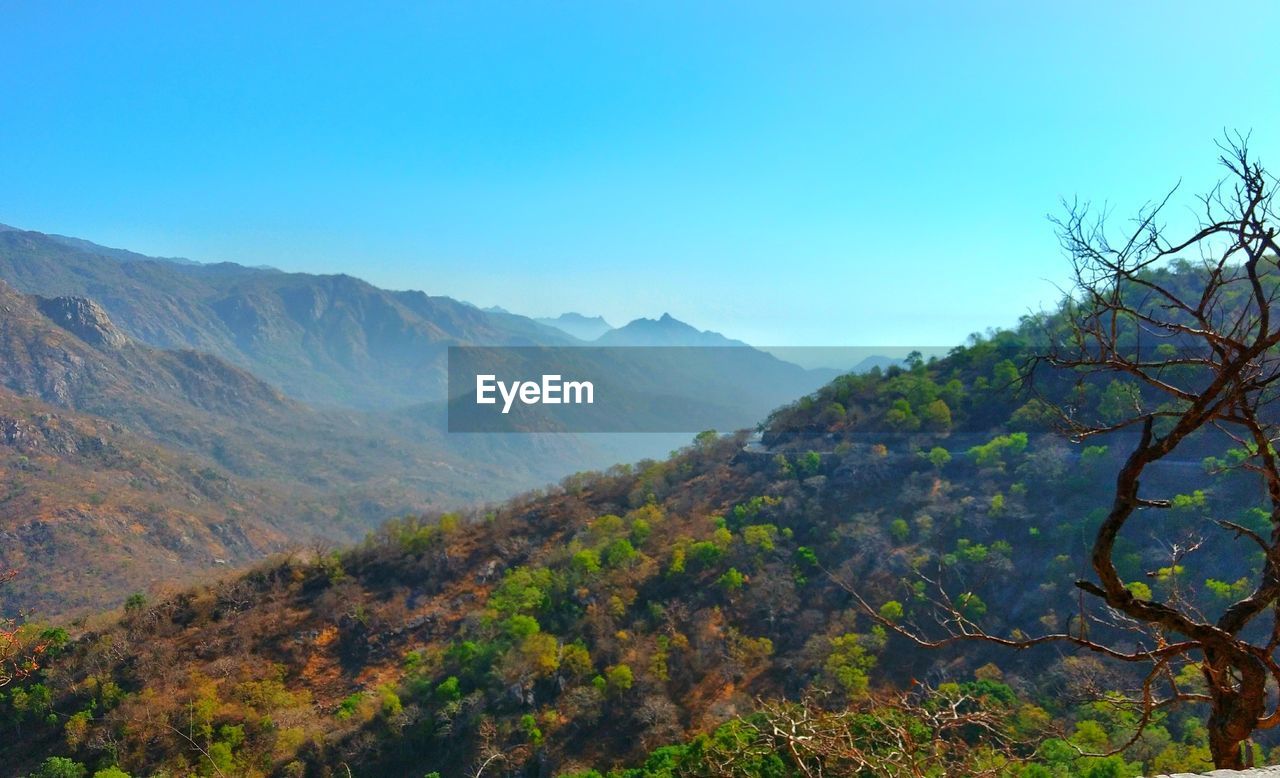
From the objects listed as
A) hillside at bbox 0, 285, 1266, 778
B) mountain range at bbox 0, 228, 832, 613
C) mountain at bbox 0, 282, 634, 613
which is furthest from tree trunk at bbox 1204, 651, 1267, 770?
mountain at bbox 0, 282, 634, 613

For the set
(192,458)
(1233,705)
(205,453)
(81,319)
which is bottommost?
(205,453)

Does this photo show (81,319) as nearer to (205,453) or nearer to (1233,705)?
(205,453)

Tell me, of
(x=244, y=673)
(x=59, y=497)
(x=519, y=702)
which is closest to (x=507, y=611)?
(x=519, y=702)

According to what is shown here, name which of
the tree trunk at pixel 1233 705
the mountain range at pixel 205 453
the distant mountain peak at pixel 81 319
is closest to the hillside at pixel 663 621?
the mountain range at pixel 205 453

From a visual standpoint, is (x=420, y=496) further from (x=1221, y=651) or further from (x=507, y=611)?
(x=1221, y=651)

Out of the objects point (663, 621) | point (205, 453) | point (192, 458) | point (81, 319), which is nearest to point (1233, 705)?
point (663, 621)

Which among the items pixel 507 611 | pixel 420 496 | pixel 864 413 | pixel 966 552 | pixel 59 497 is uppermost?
pixel 864 413

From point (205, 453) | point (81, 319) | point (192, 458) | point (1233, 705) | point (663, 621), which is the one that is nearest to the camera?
point (1233, 705)

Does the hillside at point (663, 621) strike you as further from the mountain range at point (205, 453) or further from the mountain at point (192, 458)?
the mountain at point (192, 458)
